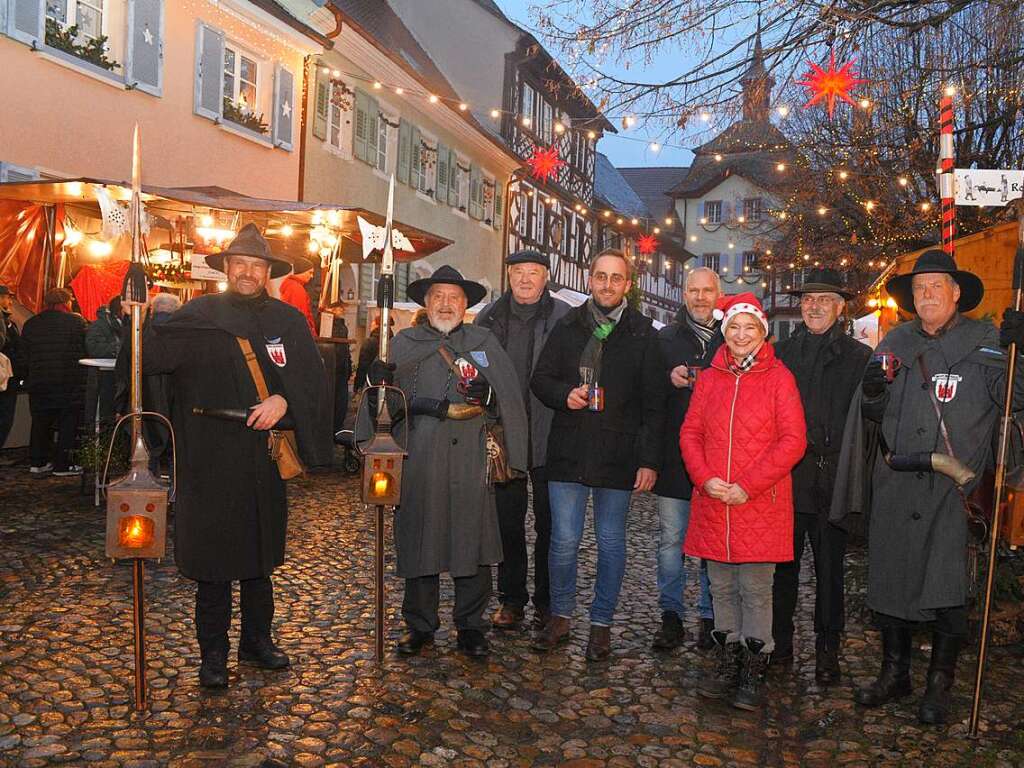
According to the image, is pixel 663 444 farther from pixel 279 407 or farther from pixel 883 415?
pixel 279 407

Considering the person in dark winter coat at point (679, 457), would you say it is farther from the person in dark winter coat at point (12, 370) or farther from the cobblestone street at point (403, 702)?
the person in dark winter coat at point (12, 370)

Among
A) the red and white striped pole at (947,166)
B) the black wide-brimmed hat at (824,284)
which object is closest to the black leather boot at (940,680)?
the black wide-brimmed hat at (824,284)

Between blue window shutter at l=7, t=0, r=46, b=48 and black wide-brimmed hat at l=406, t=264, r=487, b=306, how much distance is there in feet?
28.3

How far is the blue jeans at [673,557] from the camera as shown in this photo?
561 cm

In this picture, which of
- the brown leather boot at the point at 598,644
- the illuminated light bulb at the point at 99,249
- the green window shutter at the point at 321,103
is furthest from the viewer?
the green window shutter at the point at 321,103

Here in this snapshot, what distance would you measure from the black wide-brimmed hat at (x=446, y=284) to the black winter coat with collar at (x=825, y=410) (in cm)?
167

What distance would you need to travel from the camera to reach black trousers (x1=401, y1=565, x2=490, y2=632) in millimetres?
5223

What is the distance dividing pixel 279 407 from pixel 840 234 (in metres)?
21.8

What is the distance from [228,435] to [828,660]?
115 inches

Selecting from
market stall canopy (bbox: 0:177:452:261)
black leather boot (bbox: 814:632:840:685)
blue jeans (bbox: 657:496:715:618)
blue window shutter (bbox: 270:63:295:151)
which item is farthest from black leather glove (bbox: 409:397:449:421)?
blue window shutter (bbox: 270:63:295:151)

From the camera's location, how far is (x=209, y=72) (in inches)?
612

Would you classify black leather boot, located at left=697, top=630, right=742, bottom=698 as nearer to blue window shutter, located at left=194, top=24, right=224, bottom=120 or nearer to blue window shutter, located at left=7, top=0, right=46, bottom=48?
blue window shutter, located at left=7, top=0, right=46, bottom=48

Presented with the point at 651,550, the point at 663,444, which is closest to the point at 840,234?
the point at 651,550

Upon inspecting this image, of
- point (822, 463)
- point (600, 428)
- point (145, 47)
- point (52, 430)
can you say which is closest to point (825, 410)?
point (822, 463)
